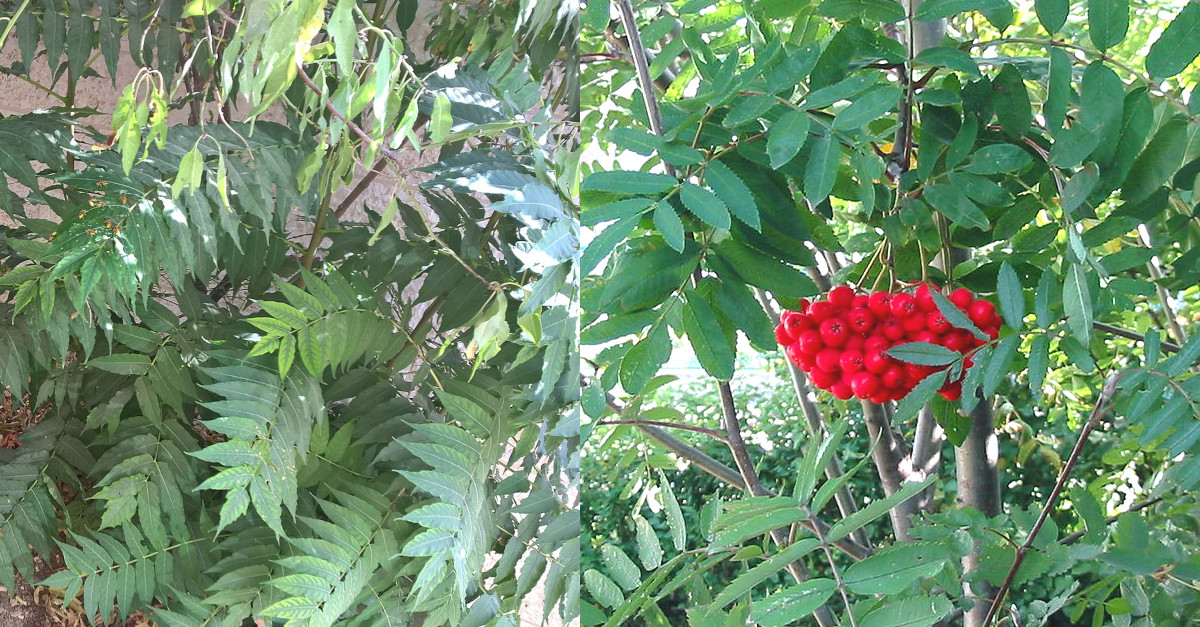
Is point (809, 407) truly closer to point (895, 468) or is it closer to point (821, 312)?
point (895, 468)

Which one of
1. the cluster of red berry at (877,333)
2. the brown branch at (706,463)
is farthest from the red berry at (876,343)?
the brown branch at (706,463)

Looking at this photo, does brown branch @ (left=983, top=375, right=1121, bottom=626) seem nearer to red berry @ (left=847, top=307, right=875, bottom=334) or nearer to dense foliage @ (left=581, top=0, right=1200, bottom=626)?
dense foliage @ (left=581, top=0, right=1200, bottom=626)

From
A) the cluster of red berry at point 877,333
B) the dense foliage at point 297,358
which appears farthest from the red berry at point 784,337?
the dense foliage at point 297,358

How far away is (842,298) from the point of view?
0.39 metres

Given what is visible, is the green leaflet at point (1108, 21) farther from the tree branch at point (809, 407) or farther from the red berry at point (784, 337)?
the tree branch at point (809, 407)

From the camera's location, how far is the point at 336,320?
25.5 inches

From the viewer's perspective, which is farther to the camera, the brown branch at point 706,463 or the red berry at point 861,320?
the brown branch at point 706,463

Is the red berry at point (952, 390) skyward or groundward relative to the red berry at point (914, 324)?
groundward

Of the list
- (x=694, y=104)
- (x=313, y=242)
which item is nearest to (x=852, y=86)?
(x=694, y=104)

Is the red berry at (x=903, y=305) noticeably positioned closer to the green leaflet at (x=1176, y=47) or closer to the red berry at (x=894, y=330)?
the red berry at (x=894, y=330)

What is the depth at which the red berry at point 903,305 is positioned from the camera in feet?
1.26

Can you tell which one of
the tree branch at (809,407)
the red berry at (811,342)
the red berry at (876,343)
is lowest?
the tree branch at (809,407)

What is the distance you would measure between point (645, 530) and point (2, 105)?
0.95 meters

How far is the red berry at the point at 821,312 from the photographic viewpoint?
0.39m
